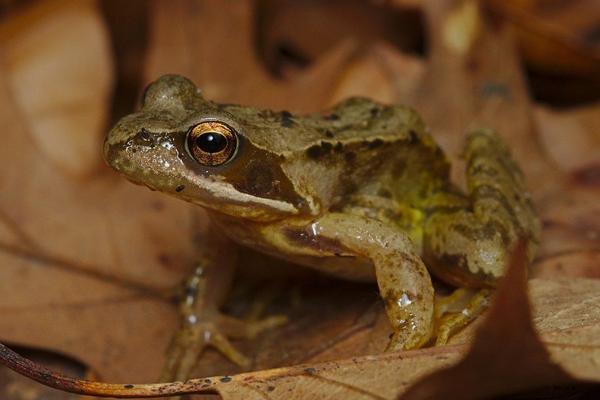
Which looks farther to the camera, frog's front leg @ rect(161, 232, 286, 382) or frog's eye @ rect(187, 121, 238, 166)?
frog's front leg @ rect(161, 232, 286, 382)

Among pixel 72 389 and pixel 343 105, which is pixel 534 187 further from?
pixel 72 389

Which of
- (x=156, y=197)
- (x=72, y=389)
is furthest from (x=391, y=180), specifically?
(x=72, y=389)

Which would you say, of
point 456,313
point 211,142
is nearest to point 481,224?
point 456,313

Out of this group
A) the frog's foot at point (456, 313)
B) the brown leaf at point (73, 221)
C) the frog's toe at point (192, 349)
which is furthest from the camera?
the brown leaf at point (73, 221)

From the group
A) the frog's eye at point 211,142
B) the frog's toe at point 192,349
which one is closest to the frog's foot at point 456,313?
the frog's toe at point 192,349

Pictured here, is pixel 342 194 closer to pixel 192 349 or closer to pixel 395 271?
pixel 395 271

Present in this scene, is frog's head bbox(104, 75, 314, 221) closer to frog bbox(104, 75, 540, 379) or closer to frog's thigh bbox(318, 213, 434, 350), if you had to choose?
frog bbox(104, 75, 540, 379)

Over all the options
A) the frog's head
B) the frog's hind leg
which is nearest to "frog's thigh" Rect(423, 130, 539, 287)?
the frog's hind leg

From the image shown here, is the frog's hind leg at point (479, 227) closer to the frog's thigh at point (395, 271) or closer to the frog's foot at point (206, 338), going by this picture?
the frog's thigh at point (395, 271)
